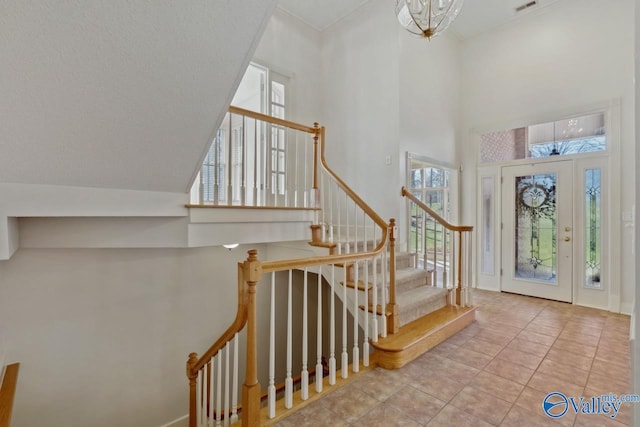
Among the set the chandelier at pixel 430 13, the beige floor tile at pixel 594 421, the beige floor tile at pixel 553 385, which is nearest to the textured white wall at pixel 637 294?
the chandelier at pixel 430 13

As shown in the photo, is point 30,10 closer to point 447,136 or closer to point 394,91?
point 394,91

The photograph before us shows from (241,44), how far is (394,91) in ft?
9.75

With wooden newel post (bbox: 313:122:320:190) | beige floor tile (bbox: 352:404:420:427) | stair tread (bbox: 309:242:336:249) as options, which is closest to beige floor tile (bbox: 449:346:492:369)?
beige floor tile (bbox: 352:404:420:427)

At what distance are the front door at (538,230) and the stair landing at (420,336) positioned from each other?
5.40ft

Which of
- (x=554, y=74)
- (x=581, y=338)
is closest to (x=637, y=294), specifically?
(x=581, y=338)

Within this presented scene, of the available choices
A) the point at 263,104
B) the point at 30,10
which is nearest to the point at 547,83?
the point at 263,104

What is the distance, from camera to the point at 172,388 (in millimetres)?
3367

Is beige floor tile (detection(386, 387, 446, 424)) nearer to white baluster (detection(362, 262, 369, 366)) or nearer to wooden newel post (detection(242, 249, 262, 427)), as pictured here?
white baluster (detection(362, 262, 369, 366))

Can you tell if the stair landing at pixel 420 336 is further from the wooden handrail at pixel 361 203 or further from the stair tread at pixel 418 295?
the wooden handrail at pixel 361 203

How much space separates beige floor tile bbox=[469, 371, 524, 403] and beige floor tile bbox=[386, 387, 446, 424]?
1.32ft

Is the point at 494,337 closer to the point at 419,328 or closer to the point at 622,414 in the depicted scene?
the point at 419,328

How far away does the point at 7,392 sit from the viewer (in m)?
2.20

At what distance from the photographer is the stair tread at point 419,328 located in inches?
97.3

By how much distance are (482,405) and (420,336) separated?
0.72 meters
